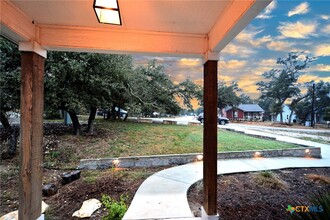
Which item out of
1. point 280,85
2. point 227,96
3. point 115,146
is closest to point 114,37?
point 115,146

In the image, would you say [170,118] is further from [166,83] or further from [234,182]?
[234,182]

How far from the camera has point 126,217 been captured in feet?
7.35

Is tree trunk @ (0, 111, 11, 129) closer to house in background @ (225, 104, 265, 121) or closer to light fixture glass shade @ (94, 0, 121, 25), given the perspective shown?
light fixture glass shade @ (94, 0, 121, 25)

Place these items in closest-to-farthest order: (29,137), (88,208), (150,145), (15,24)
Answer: (15,24) < (29,137) < (88,208) < (150,145)

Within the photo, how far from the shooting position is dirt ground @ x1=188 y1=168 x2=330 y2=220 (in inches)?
95.5

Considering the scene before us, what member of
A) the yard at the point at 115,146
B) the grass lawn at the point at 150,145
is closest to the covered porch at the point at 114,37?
the yard at the point at 115,146

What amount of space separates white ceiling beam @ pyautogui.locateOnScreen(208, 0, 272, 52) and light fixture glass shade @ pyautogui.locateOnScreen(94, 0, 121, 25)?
3.05 feet

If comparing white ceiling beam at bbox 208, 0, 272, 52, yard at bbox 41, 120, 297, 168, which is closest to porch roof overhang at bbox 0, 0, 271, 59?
white ceiling beam at bbox 208, 0, 272, 52

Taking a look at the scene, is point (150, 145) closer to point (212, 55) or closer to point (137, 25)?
point (212, 55)

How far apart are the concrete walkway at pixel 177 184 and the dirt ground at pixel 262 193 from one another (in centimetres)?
20

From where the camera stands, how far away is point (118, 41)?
6.73 feet

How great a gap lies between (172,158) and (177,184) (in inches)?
54.4

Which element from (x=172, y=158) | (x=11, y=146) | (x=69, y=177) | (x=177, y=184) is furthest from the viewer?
(x=172, y=158)

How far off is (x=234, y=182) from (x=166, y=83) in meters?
5.99
